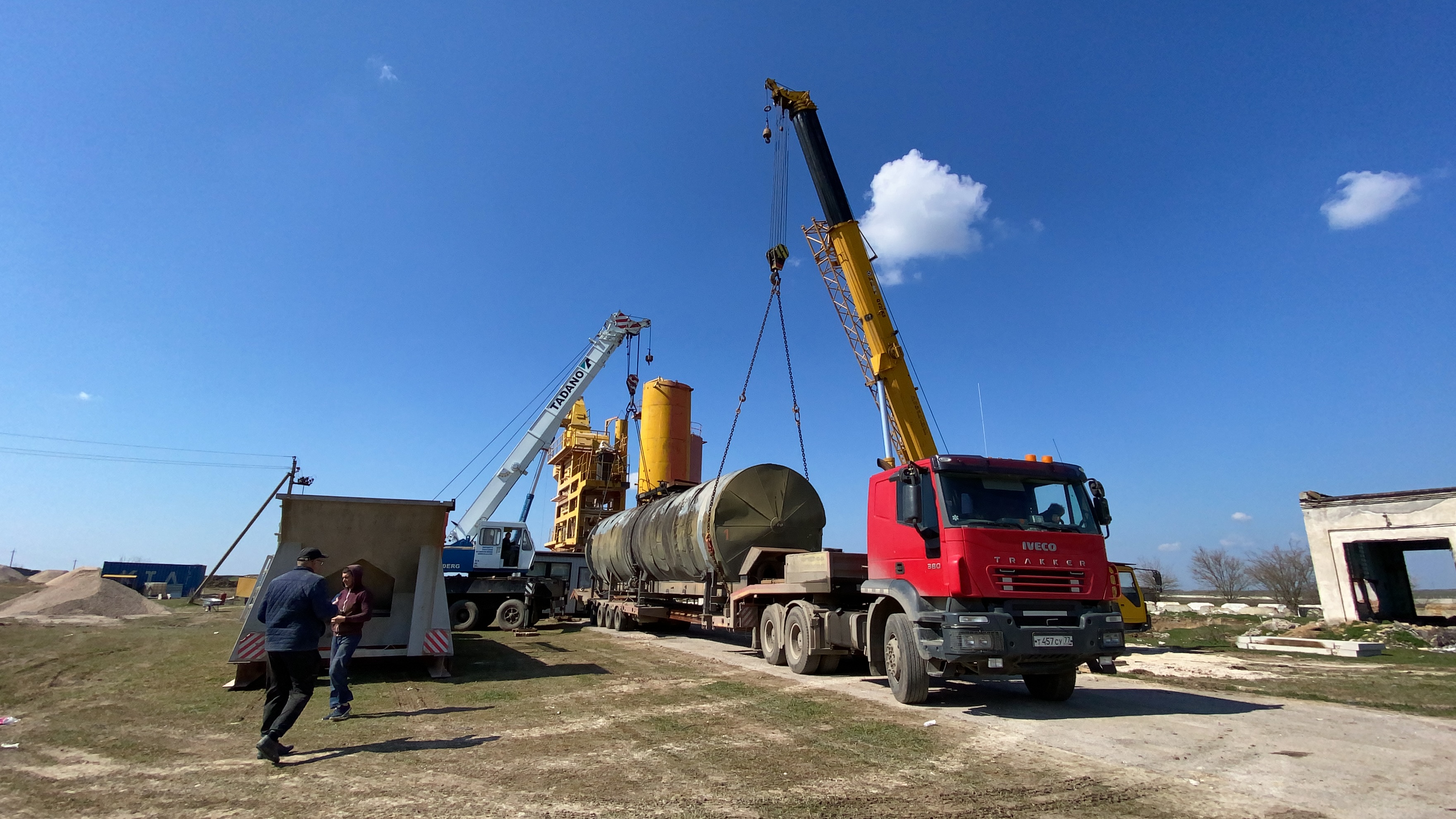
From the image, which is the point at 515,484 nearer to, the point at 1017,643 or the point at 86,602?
the point at 86,602

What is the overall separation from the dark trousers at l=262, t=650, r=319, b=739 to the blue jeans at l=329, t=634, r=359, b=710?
1121 mm

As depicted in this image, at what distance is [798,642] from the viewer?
10875 mm

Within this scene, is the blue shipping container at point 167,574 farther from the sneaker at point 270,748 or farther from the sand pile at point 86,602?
the sneaker at point 270,748

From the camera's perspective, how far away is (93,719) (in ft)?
22.0

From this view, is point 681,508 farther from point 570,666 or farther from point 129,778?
point 129,778

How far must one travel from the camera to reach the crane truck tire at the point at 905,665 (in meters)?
8.02

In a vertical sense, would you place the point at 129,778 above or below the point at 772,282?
below

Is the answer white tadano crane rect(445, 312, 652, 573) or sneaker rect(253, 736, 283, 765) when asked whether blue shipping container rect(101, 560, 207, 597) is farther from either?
sneaker rect(253, 736, 283, 765)

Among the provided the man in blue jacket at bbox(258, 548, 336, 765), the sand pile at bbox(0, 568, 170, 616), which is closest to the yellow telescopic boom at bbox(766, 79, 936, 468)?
the man in blue jacket at bbox(258, 548, 336, 765)

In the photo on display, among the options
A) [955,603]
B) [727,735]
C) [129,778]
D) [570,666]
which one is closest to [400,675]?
[570,666]

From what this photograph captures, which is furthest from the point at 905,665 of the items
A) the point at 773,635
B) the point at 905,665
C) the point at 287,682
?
the point at 287,682

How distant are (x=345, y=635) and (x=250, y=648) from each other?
2533 millimetres

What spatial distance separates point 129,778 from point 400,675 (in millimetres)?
5354

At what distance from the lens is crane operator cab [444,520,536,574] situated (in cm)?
2152
